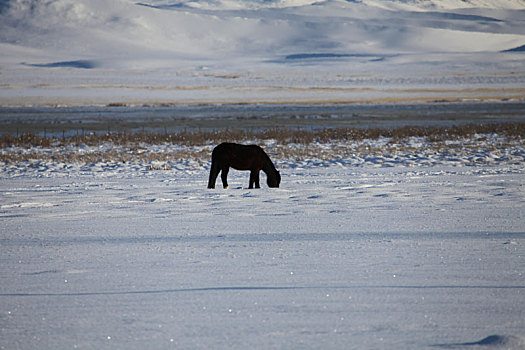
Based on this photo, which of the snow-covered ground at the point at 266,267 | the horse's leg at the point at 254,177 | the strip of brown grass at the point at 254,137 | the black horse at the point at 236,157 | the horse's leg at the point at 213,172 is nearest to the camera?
the snow-covered ground at the point at 266,267

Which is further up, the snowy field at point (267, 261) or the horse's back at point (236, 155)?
the horse's back at point (236, 155)

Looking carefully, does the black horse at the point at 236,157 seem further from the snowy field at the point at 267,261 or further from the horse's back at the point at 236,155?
the snowy field at the point at 267,261

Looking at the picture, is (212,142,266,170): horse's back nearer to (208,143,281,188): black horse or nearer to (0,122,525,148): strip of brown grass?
(208,143,281,188): black horse

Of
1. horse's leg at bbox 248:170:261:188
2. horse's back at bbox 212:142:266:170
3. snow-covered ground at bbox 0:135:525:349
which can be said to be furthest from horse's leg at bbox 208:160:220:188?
horse's leg at bbox 248:170:261:188

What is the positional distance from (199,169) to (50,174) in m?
3.20

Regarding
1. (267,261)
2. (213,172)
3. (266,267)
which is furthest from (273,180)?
(266,267)

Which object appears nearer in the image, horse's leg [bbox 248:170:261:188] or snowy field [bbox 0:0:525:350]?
snowy field [bbox 0:0:525:350]

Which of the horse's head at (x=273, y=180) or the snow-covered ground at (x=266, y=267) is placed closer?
the snow-covered ground at (x=266, y=267)

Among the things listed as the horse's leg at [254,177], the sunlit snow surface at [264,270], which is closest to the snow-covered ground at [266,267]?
the sunlit snow surface at [264,270]

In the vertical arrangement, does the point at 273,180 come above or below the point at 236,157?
below

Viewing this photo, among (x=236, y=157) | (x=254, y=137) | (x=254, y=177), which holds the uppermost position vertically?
(x=236, y=157)

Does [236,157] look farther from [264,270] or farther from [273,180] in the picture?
[264,270]

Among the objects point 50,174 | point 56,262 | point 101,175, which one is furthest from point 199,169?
point 56,262

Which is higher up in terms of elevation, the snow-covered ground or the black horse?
the black horse
